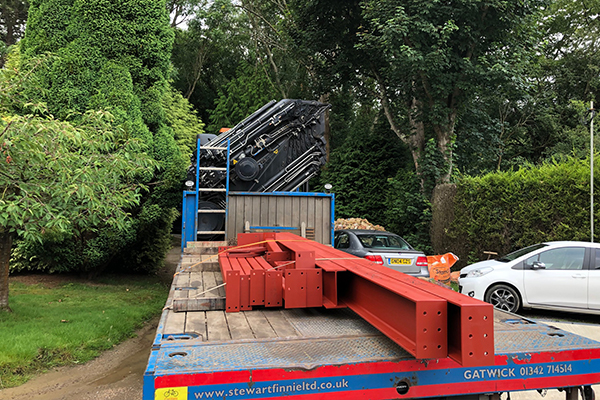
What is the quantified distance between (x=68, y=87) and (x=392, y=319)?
10.4m

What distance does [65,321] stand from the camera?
6.92 m

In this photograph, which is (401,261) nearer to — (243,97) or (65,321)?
(65,321)

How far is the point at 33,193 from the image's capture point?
581cm

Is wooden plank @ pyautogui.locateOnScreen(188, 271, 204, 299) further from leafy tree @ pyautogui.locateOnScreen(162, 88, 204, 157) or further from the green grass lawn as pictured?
leafy tree @ pyautogui.locateOnScreen(162, 88, 204, 157)

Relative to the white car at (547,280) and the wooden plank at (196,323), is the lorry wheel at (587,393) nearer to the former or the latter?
the wooden plank at (196,323)

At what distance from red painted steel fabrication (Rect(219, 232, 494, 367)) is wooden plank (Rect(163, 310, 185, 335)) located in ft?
1.19

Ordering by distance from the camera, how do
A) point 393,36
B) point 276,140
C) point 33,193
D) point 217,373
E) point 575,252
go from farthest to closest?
point 393,36
point 276,140
point 575,252
point 33,193
point 217,373

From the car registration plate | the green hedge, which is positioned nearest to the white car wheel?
the car registration plate

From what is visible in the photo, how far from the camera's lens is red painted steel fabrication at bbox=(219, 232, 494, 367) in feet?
6.98

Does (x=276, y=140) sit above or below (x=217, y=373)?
above

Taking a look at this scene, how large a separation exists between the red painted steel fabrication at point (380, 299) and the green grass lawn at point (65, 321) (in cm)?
321

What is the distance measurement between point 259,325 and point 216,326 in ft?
0.93

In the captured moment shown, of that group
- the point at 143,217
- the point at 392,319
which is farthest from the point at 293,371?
the point at 143,217

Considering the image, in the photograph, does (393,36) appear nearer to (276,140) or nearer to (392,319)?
(276,140)
